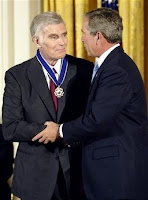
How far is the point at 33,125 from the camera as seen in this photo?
8.86 feet

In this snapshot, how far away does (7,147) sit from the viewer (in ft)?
12.8

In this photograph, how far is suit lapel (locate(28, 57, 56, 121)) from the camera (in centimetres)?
274

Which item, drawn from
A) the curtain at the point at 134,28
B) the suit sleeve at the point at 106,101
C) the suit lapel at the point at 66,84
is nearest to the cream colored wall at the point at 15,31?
the curtain at the point at 134,28

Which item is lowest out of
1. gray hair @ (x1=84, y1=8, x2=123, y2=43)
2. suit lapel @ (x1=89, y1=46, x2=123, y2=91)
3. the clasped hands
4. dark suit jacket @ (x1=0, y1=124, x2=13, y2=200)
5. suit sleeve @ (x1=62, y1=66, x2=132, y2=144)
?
dark suit jacket @ (x1=0, y1=124, x2=13, y2=200)

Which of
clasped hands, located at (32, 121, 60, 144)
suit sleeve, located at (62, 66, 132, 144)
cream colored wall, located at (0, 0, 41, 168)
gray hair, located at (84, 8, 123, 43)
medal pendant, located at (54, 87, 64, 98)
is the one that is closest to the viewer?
suit sleeve, located at (62, 66, 132, 144)

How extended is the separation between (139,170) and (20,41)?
208 centimetres

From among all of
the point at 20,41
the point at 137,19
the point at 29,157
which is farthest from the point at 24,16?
the point at 29,157

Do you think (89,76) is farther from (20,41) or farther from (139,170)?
(20,41)

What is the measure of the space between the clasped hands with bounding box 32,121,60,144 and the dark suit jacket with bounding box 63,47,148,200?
0.08 metres

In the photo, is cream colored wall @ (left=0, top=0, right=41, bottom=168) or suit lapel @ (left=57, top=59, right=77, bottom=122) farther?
cream colored wall @ (left=0, top=0, right=41, bottom=168)

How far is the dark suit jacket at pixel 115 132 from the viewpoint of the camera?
2.44 m

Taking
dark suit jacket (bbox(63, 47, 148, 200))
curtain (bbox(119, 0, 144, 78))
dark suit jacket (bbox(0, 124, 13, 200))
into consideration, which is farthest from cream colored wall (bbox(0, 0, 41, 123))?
dark suit jacket (bbox(63, 47, 148, 200))

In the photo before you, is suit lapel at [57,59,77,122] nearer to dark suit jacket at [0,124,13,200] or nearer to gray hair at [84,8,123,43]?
gray hair at [84,8,123,43]

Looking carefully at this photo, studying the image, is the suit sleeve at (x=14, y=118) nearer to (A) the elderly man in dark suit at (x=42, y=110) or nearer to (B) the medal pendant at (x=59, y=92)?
(A) the elderly man in dark suit at (x=42, y=110)
